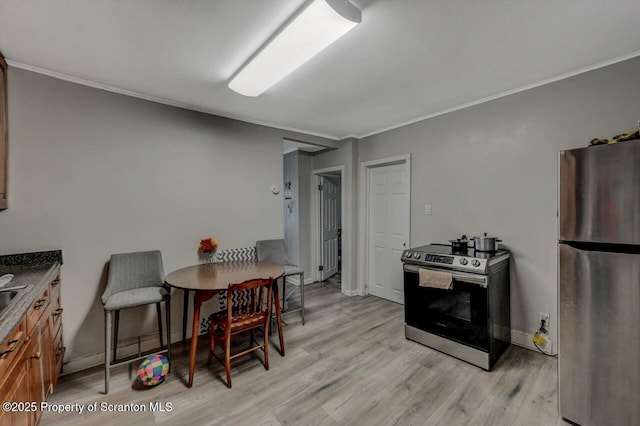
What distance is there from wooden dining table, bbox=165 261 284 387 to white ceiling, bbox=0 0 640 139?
1709mm

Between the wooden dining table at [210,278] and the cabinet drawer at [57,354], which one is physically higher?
the wooden dining table at [210,278]

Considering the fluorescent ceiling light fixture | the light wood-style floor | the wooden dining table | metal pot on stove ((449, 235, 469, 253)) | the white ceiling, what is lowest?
the light wood-style floor

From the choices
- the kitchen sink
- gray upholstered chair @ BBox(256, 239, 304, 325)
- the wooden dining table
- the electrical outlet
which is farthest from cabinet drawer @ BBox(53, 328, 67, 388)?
the electrical outlet

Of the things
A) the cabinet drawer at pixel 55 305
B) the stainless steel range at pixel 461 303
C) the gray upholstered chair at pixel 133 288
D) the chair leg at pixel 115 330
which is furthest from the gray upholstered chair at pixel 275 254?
the cabinet drawer at pixel 55 305

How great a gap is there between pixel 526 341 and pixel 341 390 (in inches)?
75.6

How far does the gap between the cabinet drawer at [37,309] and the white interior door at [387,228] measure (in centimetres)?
350

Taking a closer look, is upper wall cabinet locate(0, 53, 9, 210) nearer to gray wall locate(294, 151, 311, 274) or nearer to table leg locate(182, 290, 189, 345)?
table leg locate(182, 290, 189, 345)

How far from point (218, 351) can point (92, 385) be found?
3.10 feet

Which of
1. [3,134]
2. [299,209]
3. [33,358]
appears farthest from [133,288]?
[299,209]

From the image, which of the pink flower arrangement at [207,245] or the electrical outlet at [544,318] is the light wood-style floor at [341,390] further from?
the pink flower arrangement at [207,245]

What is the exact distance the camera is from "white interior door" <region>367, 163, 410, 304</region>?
3.77 metres

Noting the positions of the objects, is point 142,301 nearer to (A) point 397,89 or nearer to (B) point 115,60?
(B) point 115,60

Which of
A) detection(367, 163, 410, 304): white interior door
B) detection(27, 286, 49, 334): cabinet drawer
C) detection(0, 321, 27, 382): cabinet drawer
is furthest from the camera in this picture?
detection(367, 163, 410, 304): white interior door

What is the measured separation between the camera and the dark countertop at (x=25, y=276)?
120 centimetres
